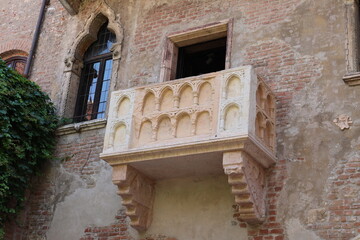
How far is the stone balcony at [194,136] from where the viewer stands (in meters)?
7.65

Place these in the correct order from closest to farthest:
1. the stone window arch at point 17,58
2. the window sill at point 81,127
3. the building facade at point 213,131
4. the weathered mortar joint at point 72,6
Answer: the building facade at point 213,131
the window sill at point 81,127
the weathered mortar joint at point 72,6
the stone window arch at point 17,58

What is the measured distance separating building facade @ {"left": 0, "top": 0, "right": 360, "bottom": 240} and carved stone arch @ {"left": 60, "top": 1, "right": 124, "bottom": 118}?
0.04 metres

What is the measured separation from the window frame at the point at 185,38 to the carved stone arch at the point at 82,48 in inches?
41.8

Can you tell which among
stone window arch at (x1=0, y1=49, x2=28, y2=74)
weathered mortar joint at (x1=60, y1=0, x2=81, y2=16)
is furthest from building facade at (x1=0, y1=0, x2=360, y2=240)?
stone window arch at (x1=0, y1=49, x2=28, y2=74)

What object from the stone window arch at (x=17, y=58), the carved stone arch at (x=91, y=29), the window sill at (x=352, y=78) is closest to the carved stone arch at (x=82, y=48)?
the carved stone arch at (x=91, y=29)

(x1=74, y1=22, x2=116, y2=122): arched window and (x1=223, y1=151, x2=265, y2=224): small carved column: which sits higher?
(x1=74, y1=22, x2=116, y2=122): arched window

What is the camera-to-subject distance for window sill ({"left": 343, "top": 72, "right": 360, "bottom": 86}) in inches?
317

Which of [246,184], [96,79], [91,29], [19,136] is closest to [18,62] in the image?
[91,29]

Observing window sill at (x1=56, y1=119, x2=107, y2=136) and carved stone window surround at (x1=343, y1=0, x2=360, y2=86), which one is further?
window sill at (x1=56, y1=119, x2=107, y2=136)

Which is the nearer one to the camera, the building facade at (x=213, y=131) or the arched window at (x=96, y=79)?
the building facade at (x=213, y=131)

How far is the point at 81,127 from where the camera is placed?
10.3m

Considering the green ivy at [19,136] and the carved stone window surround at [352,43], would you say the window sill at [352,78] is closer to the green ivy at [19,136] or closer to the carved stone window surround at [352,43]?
the carved stone window surround at [352,43]

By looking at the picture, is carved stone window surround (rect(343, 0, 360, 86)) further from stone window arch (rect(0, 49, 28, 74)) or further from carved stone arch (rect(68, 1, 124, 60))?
stone window arch (rect(0, 49, 28, 74))

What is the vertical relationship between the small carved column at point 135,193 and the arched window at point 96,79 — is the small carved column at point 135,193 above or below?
below
